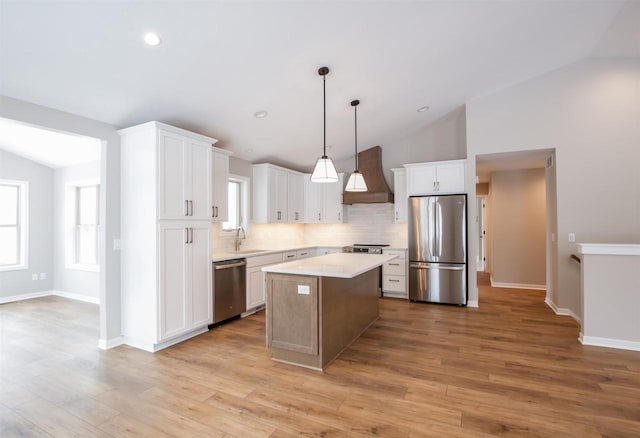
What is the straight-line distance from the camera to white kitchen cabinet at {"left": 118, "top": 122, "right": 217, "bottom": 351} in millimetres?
3363

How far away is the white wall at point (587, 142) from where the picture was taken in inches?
171

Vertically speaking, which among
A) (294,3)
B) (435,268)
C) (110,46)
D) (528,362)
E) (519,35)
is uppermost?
(519,35)

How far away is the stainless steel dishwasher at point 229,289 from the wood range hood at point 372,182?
2599 mm

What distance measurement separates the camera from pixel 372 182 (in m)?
6.20

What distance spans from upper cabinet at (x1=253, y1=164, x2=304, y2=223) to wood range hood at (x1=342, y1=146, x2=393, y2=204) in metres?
1.03

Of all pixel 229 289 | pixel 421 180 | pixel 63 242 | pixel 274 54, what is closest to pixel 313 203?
pixel 421 180

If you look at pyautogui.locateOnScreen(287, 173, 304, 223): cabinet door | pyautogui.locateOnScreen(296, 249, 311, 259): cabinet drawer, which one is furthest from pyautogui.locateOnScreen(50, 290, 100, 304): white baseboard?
pyautogui.locateOnScreen(287, 173, 304, 223): cabinet door

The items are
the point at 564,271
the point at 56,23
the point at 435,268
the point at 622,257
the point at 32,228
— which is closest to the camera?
the point at 56,23

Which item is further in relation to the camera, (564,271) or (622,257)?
(564,271)

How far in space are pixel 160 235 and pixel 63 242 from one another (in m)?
4.12

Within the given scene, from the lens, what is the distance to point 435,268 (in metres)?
5.34

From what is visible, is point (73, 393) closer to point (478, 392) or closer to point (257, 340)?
point (257, 340)

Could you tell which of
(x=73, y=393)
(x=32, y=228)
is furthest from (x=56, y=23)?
(x=32, y=228)

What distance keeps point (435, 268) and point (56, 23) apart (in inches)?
211
